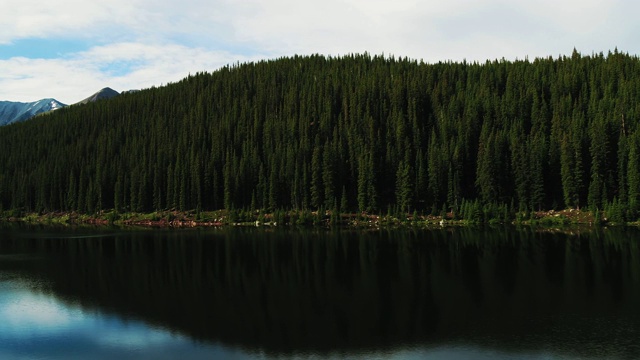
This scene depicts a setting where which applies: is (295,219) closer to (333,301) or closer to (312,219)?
(312,219)

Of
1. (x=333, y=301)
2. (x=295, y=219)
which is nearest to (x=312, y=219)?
(x=295, y=219)

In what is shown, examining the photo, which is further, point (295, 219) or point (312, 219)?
point (295, 219)

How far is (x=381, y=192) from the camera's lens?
144m

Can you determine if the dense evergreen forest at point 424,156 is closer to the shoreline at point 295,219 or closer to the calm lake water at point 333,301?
the shoreline at point 295,219

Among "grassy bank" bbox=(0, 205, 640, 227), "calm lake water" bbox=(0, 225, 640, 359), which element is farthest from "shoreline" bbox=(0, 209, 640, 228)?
"calm lake water" bbox=(0, 225, 640, 359)

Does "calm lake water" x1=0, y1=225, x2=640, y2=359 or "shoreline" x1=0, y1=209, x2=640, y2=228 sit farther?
"shoreline" x1=0, y1=209, x2=640, y2=228

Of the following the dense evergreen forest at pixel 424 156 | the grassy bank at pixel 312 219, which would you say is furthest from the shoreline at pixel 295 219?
the dense evergreen forest at pixel 424 156

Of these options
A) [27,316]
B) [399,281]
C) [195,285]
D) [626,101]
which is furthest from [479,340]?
[626,101]

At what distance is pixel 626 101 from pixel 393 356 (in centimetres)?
15077

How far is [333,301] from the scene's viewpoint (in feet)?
153

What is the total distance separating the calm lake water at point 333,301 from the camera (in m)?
35.0

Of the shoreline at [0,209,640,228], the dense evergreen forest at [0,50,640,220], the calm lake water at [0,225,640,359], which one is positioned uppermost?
the dense evergreen forest at [0,50,640,220]

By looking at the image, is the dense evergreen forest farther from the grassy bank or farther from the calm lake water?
the calm lake water

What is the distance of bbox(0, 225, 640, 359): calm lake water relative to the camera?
34969 millimetres
